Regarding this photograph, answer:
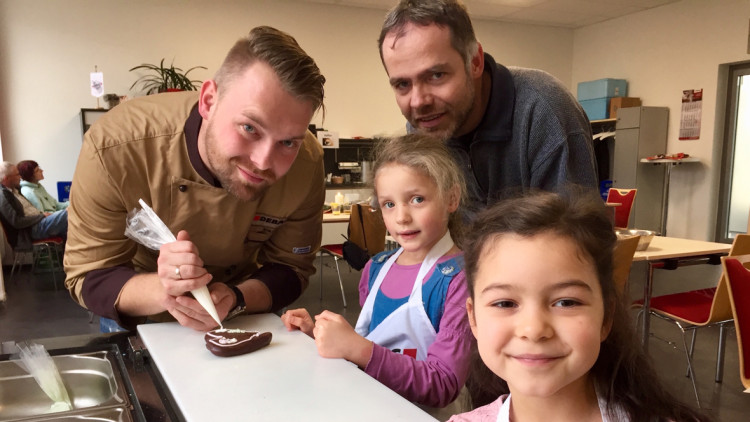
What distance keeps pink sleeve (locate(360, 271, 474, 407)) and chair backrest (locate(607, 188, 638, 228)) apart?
389cm

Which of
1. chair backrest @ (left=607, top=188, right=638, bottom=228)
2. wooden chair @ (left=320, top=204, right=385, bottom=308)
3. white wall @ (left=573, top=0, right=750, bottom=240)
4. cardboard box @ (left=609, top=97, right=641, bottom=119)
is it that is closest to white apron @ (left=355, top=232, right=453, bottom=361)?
wooden chair @ (left=320, top=204, right=385, bottom=308)

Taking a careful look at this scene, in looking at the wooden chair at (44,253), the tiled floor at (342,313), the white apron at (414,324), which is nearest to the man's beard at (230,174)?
the white apron at (414,324)

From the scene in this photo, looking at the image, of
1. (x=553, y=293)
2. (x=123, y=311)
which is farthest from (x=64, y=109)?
(x=553, y=293)

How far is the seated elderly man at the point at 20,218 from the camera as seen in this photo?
511 cm

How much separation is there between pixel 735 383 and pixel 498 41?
255 inches

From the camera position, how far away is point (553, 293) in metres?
0.75

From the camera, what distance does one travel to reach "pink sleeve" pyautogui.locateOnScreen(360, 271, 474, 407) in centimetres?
113

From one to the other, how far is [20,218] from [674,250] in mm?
5609

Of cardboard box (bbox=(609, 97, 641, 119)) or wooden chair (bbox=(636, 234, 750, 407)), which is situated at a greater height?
cardboard box (bbox=(609, 97, 641, 119))

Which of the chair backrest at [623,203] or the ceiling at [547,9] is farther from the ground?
the ceiling at [547,9]

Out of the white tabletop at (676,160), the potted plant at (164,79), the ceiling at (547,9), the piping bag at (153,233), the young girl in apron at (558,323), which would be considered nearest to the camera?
the young girl in apron at (558,323)

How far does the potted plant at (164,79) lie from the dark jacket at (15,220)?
1.92 meters

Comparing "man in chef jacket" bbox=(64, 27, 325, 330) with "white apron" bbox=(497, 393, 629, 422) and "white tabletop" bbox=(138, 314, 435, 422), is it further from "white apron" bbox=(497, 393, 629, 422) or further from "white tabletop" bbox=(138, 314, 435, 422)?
"white apron" bbox=(497, 393, 629, 422)

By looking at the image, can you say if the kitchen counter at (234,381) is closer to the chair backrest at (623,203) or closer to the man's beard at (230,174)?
the man's beard at (230,174)
